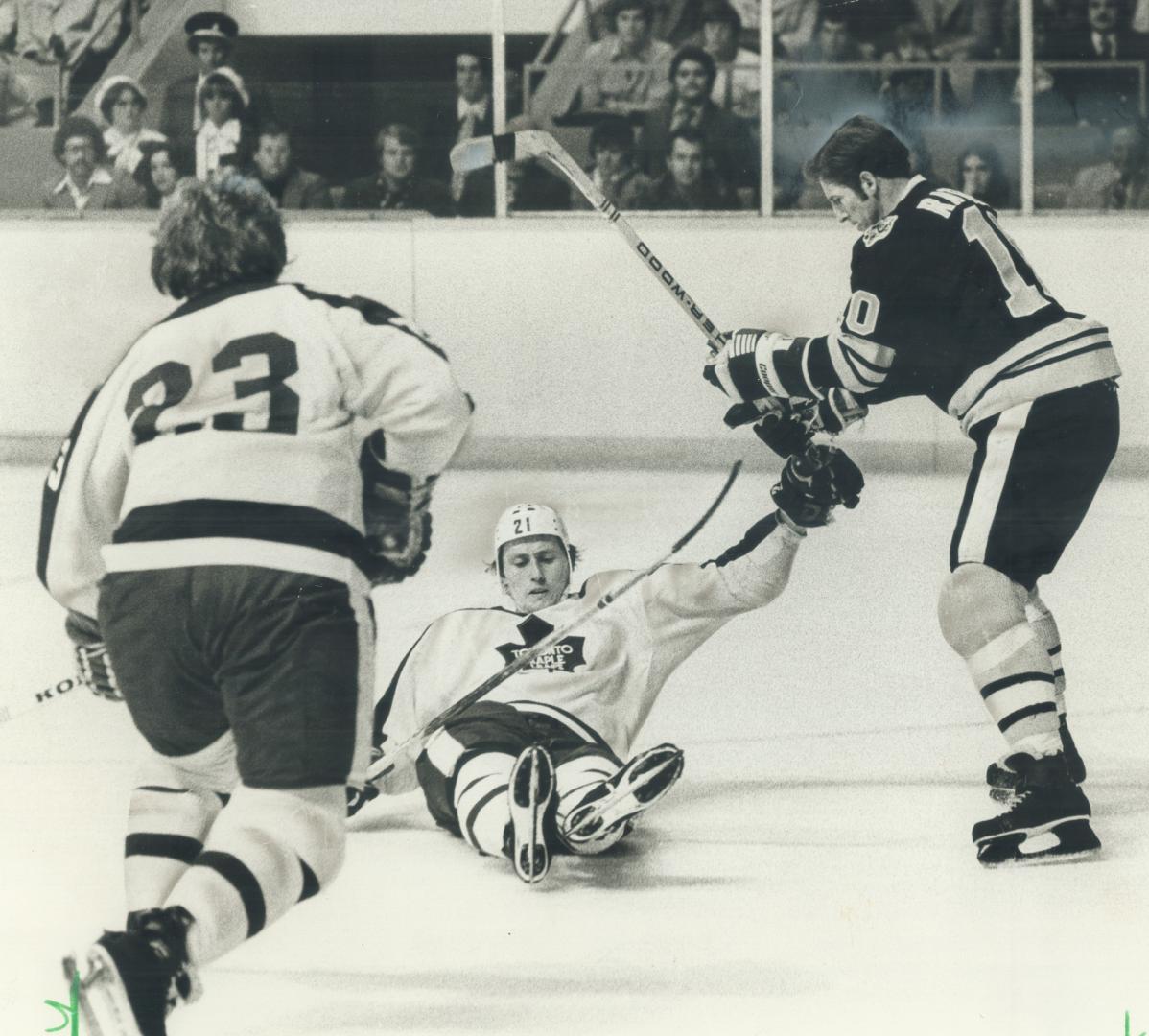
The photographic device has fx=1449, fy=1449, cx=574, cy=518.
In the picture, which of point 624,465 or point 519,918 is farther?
point 624,465

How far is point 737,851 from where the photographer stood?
90.1 inches

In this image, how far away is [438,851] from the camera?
7.48 ft

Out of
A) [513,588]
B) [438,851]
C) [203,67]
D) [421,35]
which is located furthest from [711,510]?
[203,67]

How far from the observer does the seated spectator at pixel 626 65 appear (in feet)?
8.63

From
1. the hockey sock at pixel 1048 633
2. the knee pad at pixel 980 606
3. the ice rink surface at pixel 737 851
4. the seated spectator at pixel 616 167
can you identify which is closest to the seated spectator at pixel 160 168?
the ice rink surface at pixel 737 851

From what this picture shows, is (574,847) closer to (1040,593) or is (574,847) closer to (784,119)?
(1040,593)

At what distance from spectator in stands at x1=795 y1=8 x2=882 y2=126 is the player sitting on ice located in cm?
65

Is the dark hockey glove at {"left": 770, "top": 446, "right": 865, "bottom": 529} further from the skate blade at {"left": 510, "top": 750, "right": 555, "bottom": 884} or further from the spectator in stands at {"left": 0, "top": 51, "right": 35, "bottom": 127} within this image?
the spectator in stands at {"left": 0, "top": 51, "right": 35, "bottom": 127}

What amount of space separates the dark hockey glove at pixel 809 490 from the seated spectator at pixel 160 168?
3.88 ft

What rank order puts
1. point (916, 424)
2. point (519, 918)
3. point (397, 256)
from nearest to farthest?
point (519, 918)
point (916, 424)
point (397, 256)

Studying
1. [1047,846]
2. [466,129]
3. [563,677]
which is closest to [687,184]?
[466,129]

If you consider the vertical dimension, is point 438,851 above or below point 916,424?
below

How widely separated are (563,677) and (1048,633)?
0.80m

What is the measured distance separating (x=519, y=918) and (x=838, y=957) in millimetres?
488
